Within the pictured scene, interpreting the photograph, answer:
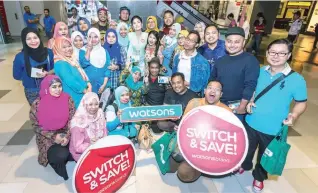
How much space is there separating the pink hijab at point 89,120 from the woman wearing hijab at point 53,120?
19cm

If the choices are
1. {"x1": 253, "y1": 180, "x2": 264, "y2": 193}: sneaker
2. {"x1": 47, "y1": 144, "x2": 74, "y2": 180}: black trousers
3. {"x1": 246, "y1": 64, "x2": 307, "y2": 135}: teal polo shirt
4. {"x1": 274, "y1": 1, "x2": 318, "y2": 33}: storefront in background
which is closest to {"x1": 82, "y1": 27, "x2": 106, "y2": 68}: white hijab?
{"x1": 47, "y1": 144, "x2": 74, "y2": 180}: black trousers

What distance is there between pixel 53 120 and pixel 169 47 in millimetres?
2117

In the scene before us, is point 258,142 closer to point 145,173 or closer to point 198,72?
point 198,72

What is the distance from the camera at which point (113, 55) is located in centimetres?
332

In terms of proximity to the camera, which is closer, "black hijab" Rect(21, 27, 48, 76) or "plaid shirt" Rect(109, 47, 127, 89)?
"black hijab" Rect(21, 27, 48, 76)

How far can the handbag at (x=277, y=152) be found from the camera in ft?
6.20

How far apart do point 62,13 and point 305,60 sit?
36.4 ft

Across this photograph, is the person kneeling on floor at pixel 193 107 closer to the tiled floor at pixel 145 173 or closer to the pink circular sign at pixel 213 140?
the tiled floor at pixel 145 173

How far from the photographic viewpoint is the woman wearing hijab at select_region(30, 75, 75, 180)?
85.3 inches

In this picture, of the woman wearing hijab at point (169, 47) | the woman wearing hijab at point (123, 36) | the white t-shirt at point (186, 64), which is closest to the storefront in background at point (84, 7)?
the woman wearing hijab at point (123, 36)

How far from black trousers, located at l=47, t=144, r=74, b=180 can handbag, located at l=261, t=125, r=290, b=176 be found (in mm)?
1997

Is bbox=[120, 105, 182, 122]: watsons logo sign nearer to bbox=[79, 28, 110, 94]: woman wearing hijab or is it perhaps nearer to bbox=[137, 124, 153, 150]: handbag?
bbox=[137, 124, 153, 150]: handbag

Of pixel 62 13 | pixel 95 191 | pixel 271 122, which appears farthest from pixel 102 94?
pixel 62 13

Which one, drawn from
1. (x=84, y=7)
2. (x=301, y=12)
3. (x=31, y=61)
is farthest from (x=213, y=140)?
(x=301, y=12)
